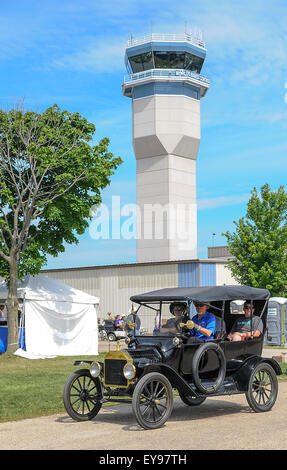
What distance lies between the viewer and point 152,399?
30.7 feet

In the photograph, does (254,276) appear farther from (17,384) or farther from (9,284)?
(17,384)

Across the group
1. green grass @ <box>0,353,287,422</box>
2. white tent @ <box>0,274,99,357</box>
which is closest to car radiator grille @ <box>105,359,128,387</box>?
green grass @ <box>0,353,287,422</box>

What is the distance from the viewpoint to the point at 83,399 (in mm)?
10164

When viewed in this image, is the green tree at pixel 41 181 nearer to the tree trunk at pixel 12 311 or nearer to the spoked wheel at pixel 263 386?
the tree trunk at pixel 12 311

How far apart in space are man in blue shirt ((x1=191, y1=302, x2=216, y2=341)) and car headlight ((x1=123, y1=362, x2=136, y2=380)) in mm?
1467

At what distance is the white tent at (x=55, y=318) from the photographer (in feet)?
85.0

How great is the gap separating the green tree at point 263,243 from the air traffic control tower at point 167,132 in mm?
33144

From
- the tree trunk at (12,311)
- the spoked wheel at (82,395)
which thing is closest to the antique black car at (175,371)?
the spoked wheel at (82,395)

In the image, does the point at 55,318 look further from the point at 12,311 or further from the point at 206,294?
the point at 206,294

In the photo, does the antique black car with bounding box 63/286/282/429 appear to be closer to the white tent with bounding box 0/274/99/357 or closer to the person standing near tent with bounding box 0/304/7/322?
the white tent with bounding box 0/274/99/357

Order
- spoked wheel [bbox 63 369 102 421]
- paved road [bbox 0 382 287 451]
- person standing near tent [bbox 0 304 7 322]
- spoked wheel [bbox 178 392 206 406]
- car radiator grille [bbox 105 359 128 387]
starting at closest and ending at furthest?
1. paved road [bbox 0 382 287 451]
2. car radiator grille [bbox 105 359 128 387]
3. spoked wheel [bbox 63 369 102 421]
4. spoked wheel [bbox 178 392 206 406]
5. person standing near tent [bbox 0 304 7 322]

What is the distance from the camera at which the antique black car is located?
9508 millimetres

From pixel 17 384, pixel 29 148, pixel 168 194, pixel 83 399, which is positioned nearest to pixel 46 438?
pixel 83 399

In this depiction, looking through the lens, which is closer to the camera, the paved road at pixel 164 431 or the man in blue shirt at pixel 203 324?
the paved road at pixel 164 431
